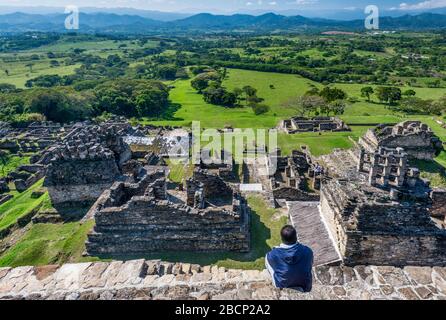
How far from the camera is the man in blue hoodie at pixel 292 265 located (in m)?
5.93

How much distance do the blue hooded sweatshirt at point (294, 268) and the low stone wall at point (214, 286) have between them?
19 centimetres

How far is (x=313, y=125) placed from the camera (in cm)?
4112

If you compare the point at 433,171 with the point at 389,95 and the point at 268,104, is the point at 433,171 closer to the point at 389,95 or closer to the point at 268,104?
the point at 268,104

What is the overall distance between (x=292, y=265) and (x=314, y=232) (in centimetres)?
891

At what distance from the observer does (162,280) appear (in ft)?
23.2

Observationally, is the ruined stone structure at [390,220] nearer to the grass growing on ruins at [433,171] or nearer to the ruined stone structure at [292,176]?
the ruined stone structure at [292,176]

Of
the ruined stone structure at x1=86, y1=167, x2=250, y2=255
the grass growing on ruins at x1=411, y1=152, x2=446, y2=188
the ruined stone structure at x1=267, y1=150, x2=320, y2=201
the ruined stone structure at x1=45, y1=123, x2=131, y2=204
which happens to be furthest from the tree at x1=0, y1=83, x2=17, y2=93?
the grass growing on ruins at x1=411, y1=152, x2=446, y2=188

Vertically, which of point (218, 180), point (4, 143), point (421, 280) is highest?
point (421, 280)

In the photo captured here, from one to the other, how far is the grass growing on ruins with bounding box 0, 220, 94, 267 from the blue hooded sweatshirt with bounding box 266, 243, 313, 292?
1056 cm

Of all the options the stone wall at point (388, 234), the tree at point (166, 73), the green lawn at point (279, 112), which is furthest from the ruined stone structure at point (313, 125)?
the tree at point (166, 73)
